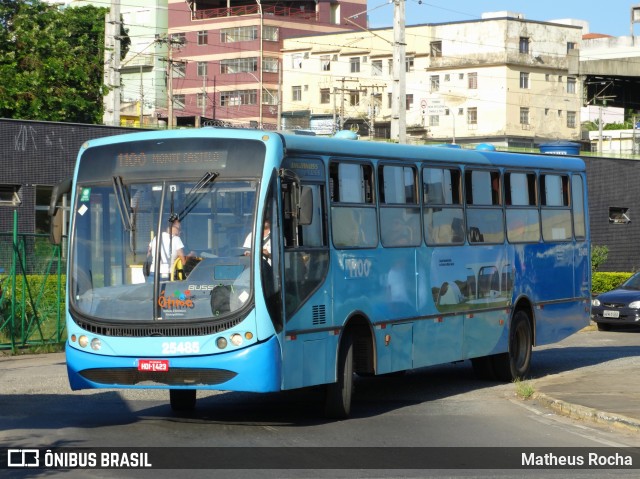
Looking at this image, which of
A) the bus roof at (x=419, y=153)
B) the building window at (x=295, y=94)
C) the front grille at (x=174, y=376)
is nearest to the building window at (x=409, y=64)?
the building window at (x=295, y=94)

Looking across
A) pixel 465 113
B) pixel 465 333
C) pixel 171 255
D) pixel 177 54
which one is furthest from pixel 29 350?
pixel 177 54

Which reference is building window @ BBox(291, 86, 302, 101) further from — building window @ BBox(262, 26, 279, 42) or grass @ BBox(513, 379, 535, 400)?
grass @ BBox(513, 379, 535, 400)

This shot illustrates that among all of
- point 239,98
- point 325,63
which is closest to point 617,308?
point 325,63

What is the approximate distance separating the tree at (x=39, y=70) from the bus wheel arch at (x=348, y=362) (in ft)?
139

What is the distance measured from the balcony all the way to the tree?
40.7 metres

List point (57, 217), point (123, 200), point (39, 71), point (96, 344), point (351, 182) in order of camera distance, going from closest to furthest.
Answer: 1. point (96, 344)
2. point (123, 200)
3. point (57, 217)
4. point (351, 182)
5. point (39, 71)

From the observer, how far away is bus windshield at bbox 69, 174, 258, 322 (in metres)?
12.5

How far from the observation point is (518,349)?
1881 centimetres

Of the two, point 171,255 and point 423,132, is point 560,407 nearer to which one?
point 171,255

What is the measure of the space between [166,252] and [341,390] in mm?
2542

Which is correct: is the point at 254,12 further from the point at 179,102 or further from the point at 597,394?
the point at 597,394

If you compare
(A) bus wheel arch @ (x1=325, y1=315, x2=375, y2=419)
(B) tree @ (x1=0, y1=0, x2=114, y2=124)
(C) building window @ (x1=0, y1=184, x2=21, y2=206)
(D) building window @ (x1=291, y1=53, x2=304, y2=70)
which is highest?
(D) building window @ (x1=291, y1=53, x2=304, y2=70)

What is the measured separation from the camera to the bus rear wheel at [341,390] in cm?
1370

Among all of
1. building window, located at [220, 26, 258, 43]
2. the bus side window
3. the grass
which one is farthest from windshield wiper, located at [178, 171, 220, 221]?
building window, located at [220, 26, 258, 43]
